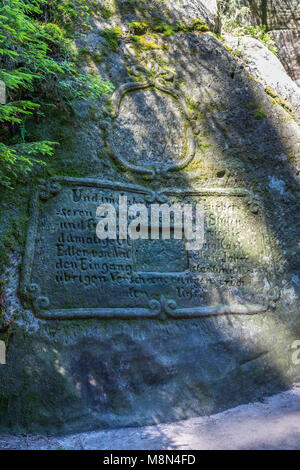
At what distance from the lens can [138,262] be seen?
3.61m

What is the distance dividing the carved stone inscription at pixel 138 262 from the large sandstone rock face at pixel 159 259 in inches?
0.5

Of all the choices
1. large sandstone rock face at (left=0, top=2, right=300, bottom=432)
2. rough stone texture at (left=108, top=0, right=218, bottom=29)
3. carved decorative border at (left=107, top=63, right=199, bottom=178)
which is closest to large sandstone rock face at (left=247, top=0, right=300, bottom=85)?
rough stone texture at (left=108, top=0, right=218, bottom=29)

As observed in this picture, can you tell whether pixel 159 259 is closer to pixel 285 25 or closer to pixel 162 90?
pixel 162 90

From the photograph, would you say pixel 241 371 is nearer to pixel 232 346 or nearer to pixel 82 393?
pixel 232 346

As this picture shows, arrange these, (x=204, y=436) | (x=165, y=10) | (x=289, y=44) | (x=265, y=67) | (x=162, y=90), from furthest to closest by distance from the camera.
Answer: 1. (x=289, y=44)
2. (x=265, y=67)
3. (x=165, y=10)
4. (x=162, y=90)
5. (x=204, y=436)

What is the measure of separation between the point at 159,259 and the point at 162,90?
1.86m

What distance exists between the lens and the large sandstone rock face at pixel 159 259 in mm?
3129

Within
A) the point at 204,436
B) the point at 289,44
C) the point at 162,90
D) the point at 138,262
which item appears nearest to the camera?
the point at 204,436

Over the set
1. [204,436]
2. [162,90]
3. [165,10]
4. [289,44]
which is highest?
[289,44]

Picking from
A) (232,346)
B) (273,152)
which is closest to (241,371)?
(232,346)

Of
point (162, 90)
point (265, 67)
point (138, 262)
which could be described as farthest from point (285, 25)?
point (138, 262)

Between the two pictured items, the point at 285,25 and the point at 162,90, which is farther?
the point at 285,25

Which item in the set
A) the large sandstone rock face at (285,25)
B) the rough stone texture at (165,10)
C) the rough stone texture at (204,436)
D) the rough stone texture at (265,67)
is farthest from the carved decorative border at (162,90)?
the large sandstone rock face at (285,25)

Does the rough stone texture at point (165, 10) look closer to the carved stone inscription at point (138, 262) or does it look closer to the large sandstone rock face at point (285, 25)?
the carved stone inscription at point (138, 262)
